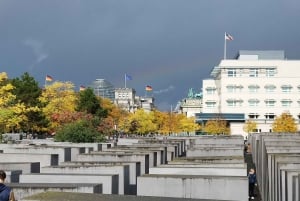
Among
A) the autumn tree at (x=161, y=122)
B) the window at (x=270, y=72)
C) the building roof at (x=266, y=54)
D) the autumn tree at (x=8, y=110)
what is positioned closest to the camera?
the autumn tree at (x=8, y=110)

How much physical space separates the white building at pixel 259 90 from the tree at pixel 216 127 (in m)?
4.77

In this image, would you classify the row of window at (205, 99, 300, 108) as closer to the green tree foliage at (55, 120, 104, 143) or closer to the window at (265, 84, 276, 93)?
the window at (265, 84, 276, 93)

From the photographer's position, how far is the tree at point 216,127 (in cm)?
10081

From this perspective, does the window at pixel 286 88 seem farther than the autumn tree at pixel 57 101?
Yes

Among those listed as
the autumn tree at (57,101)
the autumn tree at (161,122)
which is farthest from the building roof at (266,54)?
the autumn tree at (57,101)

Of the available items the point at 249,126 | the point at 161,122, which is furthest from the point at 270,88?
the point at 161,122

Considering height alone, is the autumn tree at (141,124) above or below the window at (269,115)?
below

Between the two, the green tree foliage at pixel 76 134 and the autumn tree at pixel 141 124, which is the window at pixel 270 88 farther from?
the green tree foliage at pixel 76 134

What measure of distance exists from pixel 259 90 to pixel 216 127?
50.3 feet

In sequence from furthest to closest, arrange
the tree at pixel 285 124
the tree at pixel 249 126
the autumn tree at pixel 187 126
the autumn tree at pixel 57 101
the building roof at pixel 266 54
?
1. the building roof at pixel 266 54
2. the autumn tree at pixel 187 126
3. the tree at pixel 249 126
4. the tree at pixel 285 124
5. the autumn tree at pixel 57 101

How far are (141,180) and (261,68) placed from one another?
10092 cm

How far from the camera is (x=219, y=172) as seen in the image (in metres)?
12.4

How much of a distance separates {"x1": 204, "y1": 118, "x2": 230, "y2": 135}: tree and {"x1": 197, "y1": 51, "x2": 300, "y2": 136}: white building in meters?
4.77

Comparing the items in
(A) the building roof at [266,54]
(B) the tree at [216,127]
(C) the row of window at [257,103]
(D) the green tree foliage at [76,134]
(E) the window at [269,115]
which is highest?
(A) the building roof at [266,54]
